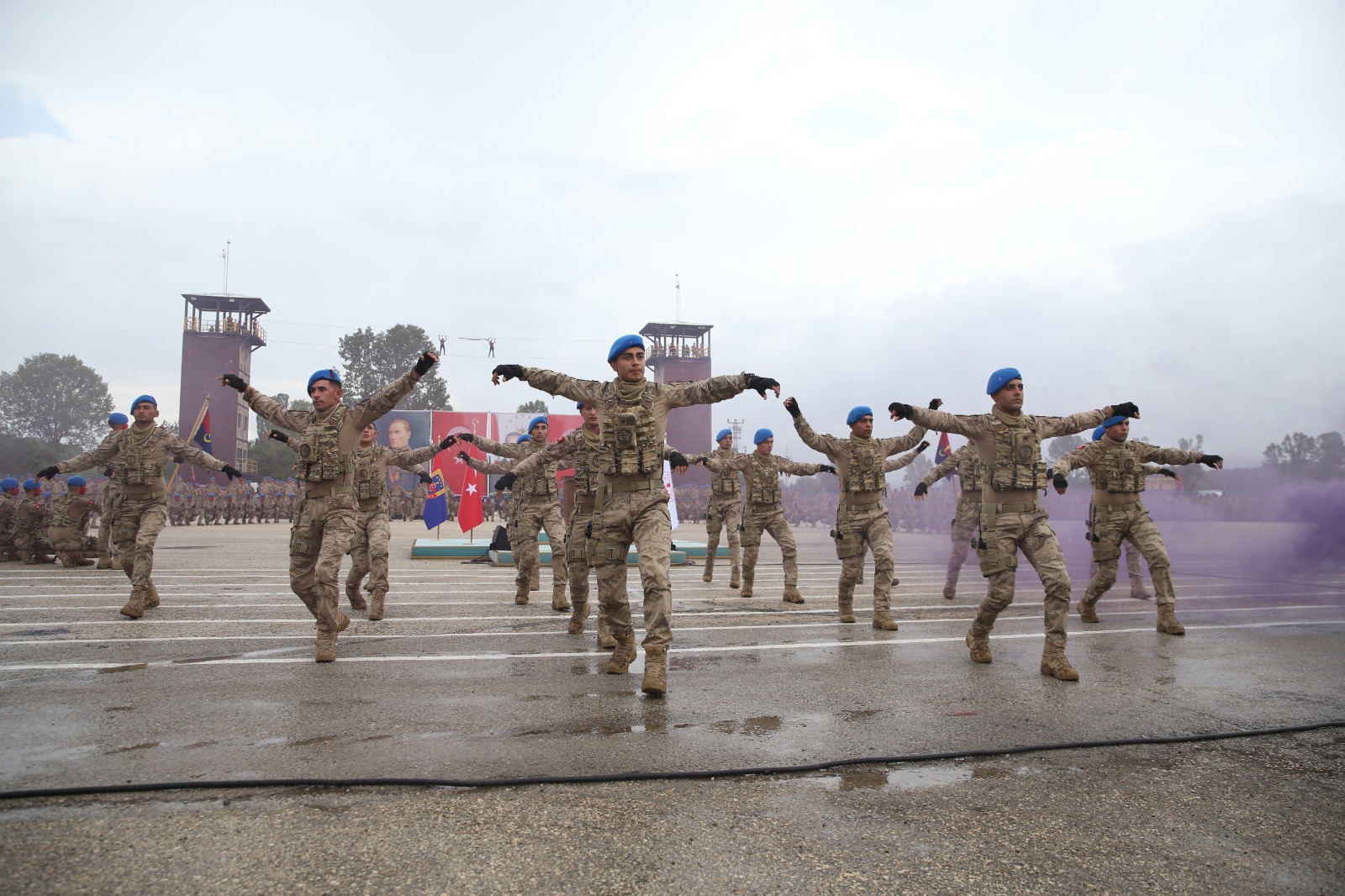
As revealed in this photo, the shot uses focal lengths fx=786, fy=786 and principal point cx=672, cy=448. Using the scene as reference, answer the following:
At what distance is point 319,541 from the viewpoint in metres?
6.85

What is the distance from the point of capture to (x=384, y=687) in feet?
18.0

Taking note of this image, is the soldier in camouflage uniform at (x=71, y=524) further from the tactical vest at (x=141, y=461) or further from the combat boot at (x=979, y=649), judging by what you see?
the combat boot at (x=979, y=649)

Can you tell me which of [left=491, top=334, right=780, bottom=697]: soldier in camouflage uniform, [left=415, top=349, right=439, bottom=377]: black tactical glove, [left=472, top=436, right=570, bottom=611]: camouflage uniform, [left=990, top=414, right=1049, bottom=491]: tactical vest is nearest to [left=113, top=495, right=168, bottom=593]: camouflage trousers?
[left=472, top=436, right=570, bottom=611]: camouflage uniform

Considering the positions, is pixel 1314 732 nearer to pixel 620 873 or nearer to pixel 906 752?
pixel 906 752

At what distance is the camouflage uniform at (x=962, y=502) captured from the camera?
33.8ft

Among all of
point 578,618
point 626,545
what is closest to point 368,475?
point 578,618

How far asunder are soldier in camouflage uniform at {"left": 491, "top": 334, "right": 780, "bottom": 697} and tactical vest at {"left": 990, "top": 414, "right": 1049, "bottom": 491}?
211 cm

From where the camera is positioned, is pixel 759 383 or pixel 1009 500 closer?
pixel 759 383

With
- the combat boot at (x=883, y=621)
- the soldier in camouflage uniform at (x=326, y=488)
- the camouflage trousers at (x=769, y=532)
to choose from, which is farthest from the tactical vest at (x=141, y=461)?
the combat boot at (x=883, y=621)

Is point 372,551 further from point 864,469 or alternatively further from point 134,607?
point 864,469

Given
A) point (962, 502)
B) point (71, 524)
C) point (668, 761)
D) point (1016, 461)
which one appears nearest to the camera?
point (668, 761)

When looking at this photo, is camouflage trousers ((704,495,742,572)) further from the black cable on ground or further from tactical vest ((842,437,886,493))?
the black cable on ground

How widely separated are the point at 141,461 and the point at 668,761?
27.2ft

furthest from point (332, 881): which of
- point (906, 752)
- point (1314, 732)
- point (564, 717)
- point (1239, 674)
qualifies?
point (1239, 674)
